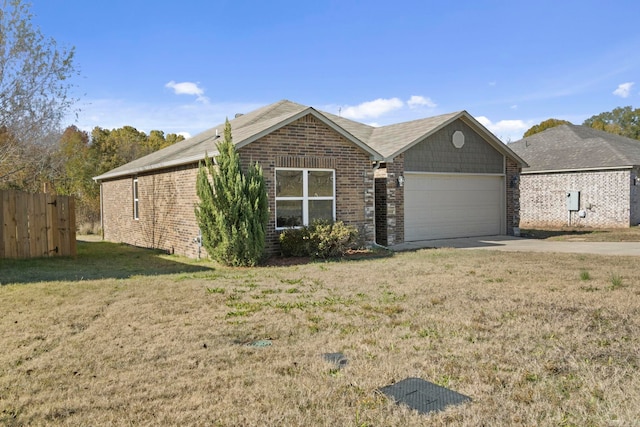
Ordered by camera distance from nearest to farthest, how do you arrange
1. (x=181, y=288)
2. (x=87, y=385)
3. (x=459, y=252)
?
(x=87, y=385)
(x=181, y=288)
(x=459, y=252)

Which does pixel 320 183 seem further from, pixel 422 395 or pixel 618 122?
pixel 618 122

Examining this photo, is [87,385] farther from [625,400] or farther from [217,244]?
[217,244]

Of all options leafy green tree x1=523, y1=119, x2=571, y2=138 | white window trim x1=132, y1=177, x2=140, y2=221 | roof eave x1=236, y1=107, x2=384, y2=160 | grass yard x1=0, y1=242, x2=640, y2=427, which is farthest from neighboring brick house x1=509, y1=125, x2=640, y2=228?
leafy green tree x1=523, y1=119, x2=571, y2=138

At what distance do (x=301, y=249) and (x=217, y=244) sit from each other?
81.4 inches

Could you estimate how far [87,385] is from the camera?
4199 millimetres

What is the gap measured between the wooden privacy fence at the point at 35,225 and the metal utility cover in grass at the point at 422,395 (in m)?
11.5

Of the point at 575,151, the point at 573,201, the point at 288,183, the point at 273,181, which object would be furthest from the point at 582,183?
the point at 273,181

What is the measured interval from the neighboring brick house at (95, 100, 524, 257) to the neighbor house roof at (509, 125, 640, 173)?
20.6 feet

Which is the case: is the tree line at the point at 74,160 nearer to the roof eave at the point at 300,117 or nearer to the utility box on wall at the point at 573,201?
the roof eave at the point at 300,117

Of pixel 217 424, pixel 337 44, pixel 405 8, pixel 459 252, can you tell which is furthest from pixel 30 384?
pixel 337 44

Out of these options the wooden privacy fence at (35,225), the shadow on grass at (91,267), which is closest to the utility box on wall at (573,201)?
the shadow on grass at (91,267)

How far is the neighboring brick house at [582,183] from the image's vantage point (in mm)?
22266

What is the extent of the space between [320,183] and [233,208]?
303 cm

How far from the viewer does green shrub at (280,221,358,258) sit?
40.5 ft
